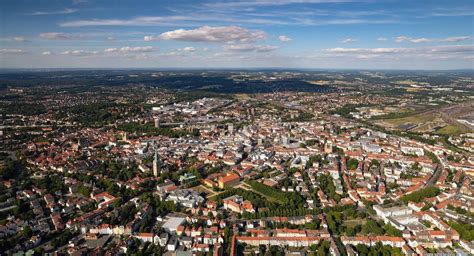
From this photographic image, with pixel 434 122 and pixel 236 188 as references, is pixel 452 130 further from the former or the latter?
pixel 236 188

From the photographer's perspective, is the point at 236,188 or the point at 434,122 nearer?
the point at 236,188

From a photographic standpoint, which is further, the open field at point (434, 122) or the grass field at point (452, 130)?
the open field at point (434, 122)

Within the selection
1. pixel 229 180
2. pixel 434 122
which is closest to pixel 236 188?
pixel 229 180

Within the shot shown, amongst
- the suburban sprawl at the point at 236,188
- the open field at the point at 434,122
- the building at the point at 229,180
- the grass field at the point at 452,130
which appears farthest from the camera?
the open field at the point at 434,122

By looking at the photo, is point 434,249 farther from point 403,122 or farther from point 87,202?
point 403,122

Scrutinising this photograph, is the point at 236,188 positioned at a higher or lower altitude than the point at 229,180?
lower

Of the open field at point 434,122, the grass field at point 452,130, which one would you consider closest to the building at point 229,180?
the open field at point 434,122

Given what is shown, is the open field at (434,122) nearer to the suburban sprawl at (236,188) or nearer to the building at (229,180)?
the suburban sprawl at (236,188)

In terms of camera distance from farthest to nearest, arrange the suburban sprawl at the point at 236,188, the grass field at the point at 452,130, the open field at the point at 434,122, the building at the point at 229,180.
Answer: the open field at the point at 434,122 → the grass field at the point at 452,130 → the building at the point at 229,180 → the suburban sprawl at the point at 236,188

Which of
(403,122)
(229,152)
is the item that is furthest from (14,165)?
(403,122)

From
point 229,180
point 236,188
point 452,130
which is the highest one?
point 229,180

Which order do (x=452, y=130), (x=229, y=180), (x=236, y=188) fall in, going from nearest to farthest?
(x=236, y=188), (x=229, y=180), (x=452, y=130)
